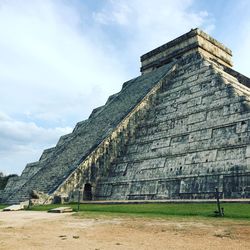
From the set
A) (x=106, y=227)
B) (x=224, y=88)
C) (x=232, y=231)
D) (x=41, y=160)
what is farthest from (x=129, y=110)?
(x=232, y=231)

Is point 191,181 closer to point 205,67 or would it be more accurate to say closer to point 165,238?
point 165,238

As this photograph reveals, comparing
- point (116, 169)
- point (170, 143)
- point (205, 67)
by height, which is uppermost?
point (205, 67)

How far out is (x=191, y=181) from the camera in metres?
12.8

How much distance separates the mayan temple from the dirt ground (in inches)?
175

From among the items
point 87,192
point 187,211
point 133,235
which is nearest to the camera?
point 133,235

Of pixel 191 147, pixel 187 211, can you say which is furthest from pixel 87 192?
pixel 187 211

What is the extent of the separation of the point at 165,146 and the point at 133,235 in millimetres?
9236

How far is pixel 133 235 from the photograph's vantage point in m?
6.59

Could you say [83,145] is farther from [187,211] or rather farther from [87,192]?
[187,211]

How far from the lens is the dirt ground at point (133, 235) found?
18.5ft

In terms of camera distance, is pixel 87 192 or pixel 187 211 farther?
pixel 87 192

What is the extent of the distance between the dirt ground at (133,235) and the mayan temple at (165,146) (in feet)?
14.6

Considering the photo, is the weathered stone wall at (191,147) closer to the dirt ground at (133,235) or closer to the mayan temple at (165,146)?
the mayan temple at (165,146)

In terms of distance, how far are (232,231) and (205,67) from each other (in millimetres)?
13553
